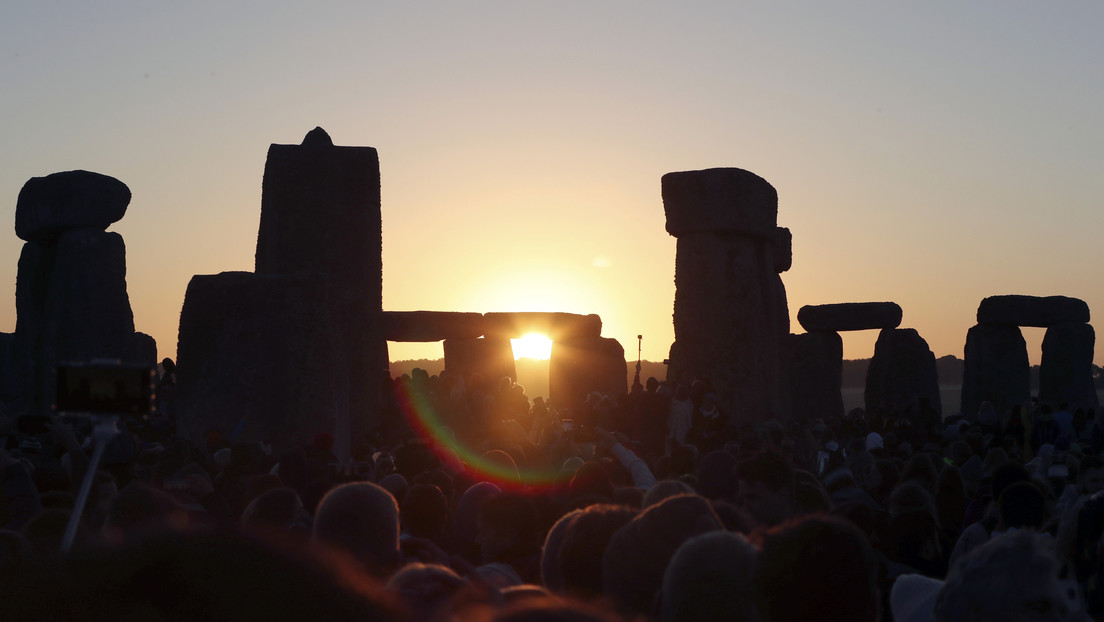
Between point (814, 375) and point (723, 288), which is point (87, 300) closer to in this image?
point (723, 288)

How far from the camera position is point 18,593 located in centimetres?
128

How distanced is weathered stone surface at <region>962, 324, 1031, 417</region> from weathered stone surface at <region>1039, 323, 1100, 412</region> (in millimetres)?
424

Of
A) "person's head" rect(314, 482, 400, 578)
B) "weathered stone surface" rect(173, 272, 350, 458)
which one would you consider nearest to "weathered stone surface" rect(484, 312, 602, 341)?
"weathered stone surface" rect(173, 272, 350, 458)

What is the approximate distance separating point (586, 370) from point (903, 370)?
6.37 metres

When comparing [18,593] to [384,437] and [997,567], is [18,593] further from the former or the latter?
[384,437]

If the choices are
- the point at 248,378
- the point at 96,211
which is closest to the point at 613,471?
the point at 248,378

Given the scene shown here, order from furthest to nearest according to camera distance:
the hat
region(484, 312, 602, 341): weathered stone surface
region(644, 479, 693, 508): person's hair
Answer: region(484, 312, 602, 341): weathered stone surface, region(644, 479, 693, 508): person's hair, the hat

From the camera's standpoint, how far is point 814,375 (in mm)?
21953

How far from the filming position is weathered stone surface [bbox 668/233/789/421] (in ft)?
46.2

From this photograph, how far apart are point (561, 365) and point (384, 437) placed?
31.4 ft

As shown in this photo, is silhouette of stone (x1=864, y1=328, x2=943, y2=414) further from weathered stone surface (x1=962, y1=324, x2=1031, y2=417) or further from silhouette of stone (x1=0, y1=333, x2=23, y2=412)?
silhouette of stone (x1=0, y1=333, x2=23, y2=412)

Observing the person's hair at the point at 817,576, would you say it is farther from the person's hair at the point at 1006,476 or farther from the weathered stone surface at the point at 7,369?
the weathered stone surface at the point at 7,369

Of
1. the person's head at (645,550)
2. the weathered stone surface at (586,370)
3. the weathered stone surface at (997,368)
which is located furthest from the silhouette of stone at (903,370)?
the person's head at (645,550)

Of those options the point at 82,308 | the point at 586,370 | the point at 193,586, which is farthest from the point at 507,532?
the point at 586,370
